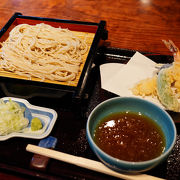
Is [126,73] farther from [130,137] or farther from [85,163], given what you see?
[85,163]

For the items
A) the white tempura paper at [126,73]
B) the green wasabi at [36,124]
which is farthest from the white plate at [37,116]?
the white tempura paper at [126,73]

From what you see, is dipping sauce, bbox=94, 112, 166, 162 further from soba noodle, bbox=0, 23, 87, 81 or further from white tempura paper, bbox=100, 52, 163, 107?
soba noodle, bbox=0, 23, 87, 81

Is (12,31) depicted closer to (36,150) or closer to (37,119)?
(37,119)

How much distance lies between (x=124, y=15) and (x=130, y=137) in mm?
2170

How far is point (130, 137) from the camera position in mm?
1520

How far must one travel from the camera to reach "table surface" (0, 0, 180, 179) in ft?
8.78

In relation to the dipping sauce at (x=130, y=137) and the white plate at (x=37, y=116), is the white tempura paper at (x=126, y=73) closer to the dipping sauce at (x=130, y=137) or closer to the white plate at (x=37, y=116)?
the dipping sauce at (x=130, y=137)

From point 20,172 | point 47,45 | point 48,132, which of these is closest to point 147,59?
point 47,45

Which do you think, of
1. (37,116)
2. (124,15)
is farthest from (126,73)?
(124,15)

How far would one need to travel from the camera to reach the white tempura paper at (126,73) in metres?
2.01

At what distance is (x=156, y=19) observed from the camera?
3.06 meters

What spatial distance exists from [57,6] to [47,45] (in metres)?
1.51

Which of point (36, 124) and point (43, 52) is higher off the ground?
point (43, 52)

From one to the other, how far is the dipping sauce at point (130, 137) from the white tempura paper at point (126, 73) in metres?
0.35
